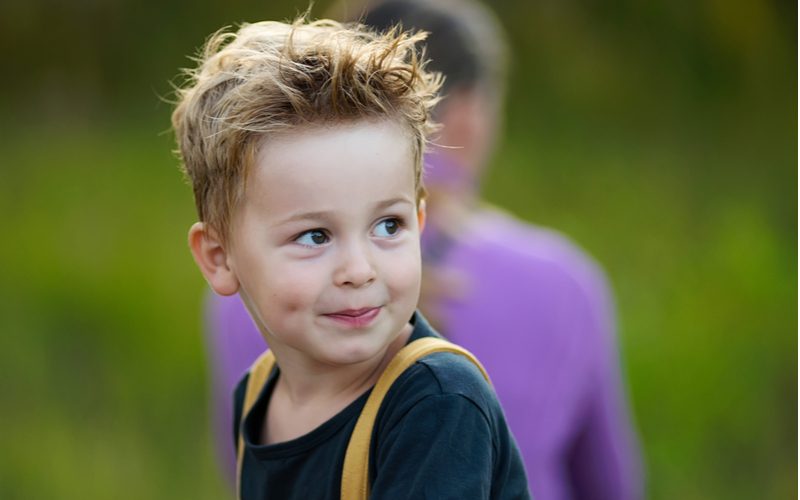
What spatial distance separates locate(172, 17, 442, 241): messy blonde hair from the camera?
4.48ft

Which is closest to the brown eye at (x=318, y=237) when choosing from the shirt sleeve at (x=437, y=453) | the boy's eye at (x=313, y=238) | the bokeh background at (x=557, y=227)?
the boy's eye at (x=313, y=238)

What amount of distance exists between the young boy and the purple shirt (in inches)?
39.6

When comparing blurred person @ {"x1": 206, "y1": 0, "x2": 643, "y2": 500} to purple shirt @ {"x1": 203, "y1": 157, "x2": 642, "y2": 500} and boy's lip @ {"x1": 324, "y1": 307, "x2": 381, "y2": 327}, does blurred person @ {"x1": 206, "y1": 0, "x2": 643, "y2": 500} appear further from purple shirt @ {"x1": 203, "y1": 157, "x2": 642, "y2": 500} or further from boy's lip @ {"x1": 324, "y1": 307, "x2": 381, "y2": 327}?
boy's lip @ {"x1": 324, "y1": 307, "x2": 381, "y2": 327}

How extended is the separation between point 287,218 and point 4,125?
4458mm

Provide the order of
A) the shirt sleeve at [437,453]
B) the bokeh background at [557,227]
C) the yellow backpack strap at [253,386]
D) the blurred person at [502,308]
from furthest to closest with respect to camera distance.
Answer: the bokeh background at [557,227] < the blurred person at [502,308] < the yellow backpack strap at [253,386] < the shirt sleeve at [437,453]

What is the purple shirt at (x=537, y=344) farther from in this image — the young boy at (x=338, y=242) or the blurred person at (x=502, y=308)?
the young boy at (x=338, y=242)

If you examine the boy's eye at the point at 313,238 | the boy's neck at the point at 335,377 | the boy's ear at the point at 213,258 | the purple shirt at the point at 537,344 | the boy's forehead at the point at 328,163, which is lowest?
the purple shirt at the point at 537,344

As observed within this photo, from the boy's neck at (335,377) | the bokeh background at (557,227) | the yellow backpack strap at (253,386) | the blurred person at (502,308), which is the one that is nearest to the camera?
the boy's neck at (335,377)

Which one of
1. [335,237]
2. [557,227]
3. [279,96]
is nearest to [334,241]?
[335,237]

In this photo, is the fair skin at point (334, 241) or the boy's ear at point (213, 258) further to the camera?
the boy's ear at point (213, 258)

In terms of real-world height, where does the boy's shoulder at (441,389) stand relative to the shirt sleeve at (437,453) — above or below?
above

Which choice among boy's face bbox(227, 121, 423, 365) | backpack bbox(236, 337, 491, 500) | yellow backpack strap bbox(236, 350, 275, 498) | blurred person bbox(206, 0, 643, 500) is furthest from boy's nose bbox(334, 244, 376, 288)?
blurred person bbox(206, 0, 643, 500)

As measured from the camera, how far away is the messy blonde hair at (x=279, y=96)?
1364 mm

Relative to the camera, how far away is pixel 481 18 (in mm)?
2822
